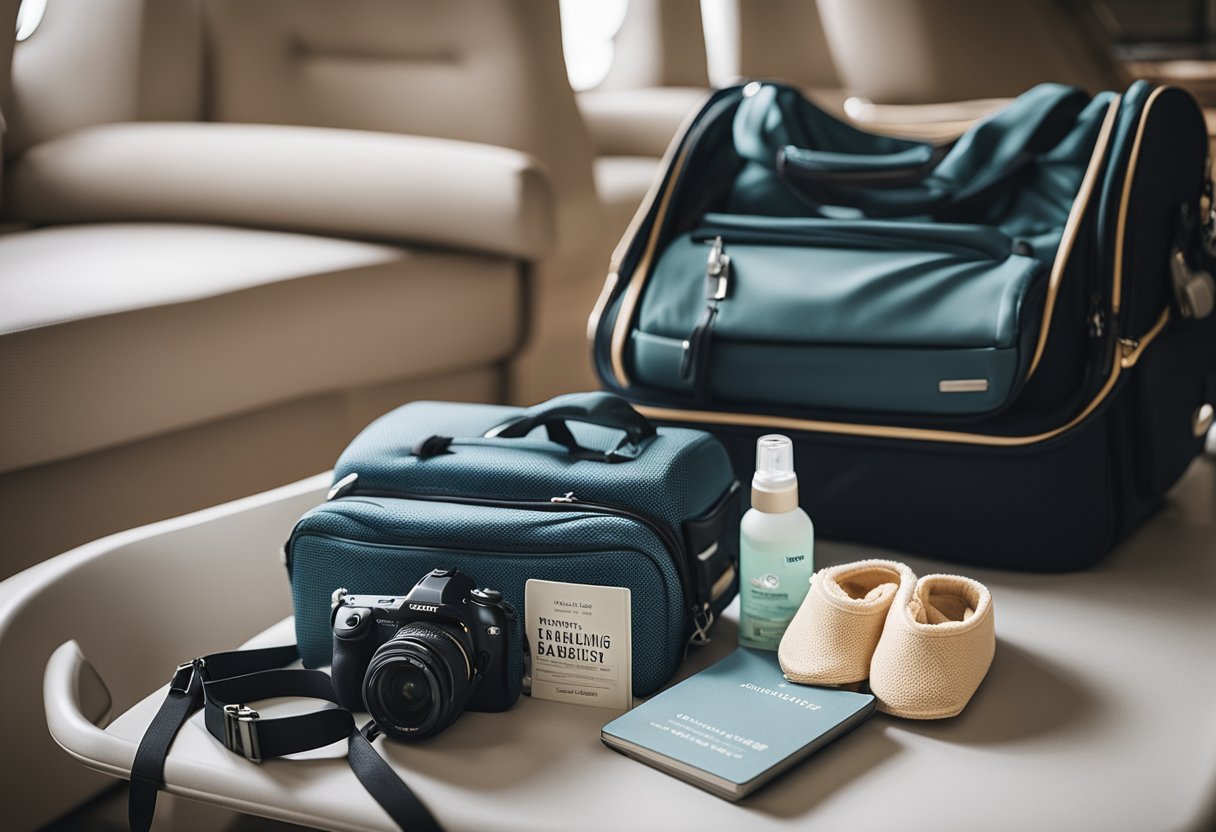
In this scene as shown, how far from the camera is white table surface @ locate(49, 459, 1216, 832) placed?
69 centimetres

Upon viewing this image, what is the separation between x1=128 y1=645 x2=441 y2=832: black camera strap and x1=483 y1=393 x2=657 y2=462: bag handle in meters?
0.23

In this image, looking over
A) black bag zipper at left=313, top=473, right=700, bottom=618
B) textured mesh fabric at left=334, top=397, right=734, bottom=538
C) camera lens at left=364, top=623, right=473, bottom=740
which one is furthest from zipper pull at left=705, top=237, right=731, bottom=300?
camera lens at left=364, top=623, right=473, bottom=740

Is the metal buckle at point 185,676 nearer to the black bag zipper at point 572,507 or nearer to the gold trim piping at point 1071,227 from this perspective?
the black bag zipper at point 572,507

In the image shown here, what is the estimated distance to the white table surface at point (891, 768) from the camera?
692 mm

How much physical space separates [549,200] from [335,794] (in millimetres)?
1103

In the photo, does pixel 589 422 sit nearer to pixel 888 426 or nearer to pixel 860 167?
pixel 888 426

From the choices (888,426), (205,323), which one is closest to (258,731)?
(888,426)

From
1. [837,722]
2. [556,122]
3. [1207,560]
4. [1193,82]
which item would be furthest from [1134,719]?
[1193,82]

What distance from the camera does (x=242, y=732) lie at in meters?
0.76

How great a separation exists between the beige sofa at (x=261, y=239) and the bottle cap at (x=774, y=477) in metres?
0.74

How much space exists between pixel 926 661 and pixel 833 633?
64mm

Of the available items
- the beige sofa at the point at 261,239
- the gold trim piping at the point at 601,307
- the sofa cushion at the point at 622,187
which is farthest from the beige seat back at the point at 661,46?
the gold trim piping at the point at 601,307

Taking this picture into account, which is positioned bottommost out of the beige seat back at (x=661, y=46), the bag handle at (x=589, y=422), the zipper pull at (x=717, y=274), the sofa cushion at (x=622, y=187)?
the bag handle at (x=589, y=422)

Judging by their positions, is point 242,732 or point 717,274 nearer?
point 242,732
